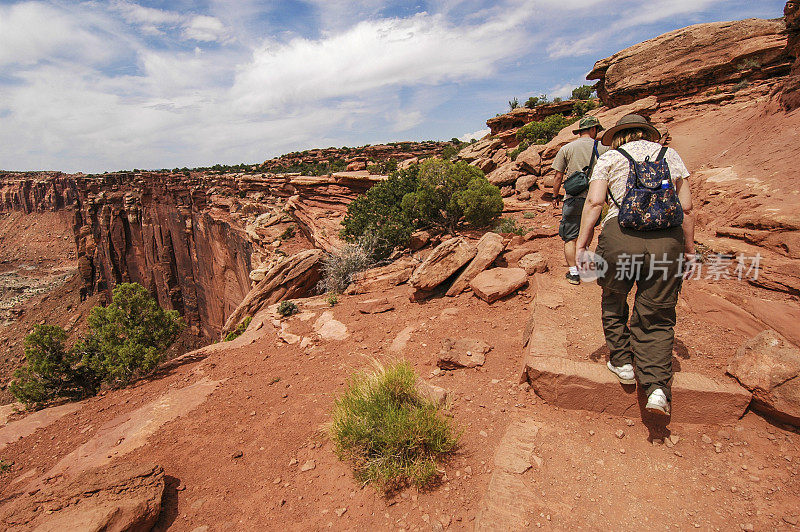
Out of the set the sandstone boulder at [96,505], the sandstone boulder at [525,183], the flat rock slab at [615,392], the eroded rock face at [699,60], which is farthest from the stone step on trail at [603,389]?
the eroded rock face at [699,60]

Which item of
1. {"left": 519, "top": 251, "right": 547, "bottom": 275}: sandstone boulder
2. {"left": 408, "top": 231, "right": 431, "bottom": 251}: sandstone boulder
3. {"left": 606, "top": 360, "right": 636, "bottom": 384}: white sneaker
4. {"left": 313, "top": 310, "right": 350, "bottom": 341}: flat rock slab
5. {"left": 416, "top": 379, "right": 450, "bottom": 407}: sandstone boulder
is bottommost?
{"left": 313, "top": 310, "right": 350, "bottom": 341}: flat rock slab

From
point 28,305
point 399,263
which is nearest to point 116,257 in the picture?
point 28,305

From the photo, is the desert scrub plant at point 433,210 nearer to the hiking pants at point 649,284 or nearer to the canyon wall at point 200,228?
the canyon wall at point 200,228

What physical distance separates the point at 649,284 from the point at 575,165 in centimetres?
269

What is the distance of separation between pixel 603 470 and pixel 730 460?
906mm

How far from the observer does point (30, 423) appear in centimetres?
600

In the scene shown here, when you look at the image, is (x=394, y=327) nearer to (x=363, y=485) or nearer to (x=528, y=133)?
(x=363, y=485)

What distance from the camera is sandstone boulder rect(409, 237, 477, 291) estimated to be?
6.94m

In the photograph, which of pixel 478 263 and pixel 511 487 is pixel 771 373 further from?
pixel 478 263

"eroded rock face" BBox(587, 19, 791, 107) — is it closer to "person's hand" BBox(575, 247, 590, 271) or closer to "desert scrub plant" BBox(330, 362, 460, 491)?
"person's hand" BBox(575, 247, 590, 271)

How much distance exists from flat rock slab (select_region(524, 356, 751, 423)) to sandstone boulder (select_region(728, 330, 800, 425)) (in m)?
0.10

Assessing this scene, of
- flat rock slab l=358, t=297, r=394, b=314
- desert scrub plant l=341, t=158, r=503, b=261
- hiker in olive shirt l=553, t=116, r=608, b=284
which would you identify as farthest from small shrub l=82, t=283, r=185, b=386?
hiker in olive shirt l=553, t=116, r=608, b=284

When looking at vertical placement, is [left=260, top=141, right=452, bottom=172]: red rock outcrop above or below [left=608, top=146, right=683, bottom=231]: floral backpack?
above

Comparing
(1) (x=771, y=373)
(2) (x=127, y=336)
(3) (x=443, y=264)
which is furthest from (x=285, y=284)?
(1) (x=771, y=373)
